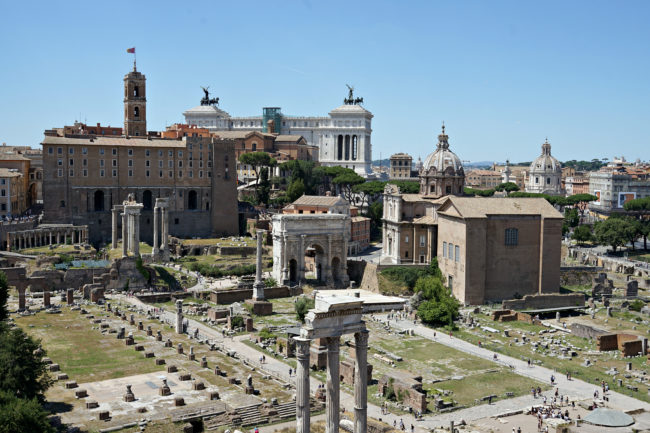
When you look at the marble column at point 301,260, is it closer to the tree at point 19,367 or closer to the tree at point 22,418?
the tree at point 19,367

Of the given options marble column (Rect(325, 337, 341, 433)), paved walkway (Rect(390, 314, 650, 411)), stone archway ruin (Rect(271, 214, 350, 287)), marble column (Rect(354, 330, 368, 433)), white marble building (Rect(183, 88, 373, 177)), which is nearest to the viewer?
marble column (Rect(325, 337, 341, 433))

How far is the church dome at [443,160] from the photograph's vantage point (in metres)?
74.1

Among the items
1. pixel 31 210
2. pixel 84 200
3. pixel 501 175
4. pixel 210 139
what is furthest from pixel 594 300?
pixel 501 175

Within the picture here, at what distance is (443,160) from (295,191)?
24.4m

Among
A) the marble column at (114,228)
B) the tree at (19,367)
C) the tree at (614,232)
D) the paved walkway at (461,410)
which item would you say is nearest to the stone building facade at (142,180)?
the marble column at (114,228)

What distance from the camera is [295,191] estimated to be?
92.9m

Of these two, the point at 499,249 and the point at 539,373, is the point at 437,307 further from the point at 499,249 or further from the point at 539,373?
the point at 539,373

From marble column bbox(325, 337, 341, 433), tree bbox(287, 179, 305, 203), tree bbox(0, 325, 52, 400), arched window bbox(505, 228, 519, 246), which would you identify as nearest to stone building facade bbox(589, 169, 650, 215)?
tree bbox(287, 179, 305, 203)

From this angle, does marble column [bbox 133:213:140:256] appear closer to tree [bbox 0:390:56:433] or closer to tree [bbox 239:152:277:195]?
tree [bbox 239:152:277:195]

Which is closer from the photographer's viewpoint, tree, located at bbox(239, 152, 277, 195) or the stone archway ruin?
the stone archway ruin

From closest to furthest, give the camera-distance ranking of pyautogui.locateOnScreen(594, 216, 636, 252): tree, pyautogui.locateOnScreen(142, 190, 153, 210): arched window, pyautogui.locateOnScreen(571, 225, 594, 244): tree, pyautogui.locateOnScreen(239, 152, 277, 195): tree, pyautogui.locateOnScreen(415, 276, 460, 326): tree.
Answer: pyautogui.locateOnScreen(415, 276, 460, 326): tree → pyautogui.locateOnScreen(594, 216, 636, 252): tree → pyautogui.locateOnScreen(142, 190, 153, 210): arched window → pyautogui.locateOnScreen(571, 225, 594, 244): tree → pyautogui.locateOnScreen(239, 152, 277, 195): tree

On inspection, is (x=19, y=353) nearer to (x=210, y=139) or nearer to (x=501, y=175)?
(x=210, y=139)

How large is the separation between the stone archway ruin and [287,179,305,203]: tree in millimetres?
24330

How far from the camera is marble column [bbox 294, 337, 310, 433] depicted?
75.0 ft
